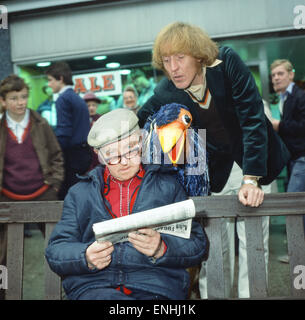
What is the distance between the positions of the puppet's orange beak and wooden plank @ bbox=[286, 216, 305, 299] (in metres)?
0.60

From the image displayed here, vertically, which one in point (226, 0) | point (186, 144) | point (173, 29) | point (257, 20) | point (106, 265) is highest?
point (226, 0)

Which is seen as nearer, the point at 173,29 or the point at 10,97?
the point at 173,29

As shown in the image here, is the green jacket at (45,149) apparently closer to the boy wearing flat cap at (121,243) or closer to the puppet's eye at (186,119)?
the boy wearing flat cap at (121,243)

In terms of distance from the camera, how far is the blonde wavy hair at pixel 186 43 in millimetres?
1869

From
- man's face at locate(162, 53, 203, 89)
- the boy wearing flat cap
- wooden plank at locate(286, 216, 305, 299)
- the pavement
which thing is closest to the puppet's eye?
man's face at locate(162, 53, 203, 89)

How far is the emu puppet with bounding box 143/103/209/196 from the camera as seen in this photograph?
1.74m

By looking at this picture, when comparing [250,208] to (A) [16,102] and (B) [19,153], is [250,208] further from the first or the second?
(A) [16,102]

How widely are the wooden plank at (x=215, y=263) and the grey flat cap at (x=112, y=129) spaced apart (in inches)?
23.9

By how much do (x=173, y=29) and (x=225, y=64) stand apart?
34cm

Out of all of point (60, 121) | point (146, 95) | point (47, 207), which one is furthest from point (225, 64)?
point (146, 95)

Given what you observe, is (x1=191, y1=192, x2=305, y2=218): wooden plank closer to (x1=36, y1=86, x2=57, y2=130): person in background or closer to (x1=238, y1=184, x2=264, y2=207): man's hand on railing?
(x1=238, y1=184, x2=264, y2=207): man's hand on railing

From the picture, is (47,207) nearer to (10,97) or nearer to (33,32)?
(10,97)

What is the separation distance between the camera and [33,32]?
17.1 ft

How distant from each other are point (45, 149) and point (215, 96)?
1.56 meters
